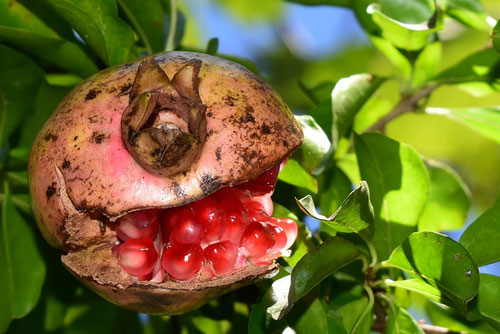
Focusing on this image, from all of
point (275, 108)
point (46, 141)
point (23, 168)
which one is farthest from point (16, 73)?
point (275, 108)

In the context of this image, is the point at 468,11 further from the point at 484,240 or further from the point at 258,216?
the point at 258,216

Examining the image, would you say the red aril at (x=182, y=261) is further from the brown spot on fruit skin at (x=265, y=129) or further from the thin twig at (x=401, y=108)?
the thin twig at (x=401, y=108)

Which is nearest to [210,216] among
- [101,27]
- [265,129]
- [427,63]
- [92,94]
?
[265,129]

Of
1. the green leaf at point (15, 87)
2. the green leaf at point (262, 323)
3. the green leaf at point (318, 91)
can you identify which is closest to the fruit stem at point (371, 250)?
the green leaf at point (262, 323)

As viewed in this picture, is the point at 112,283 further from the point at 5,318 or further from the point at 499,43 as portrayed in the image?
the point at 499,43

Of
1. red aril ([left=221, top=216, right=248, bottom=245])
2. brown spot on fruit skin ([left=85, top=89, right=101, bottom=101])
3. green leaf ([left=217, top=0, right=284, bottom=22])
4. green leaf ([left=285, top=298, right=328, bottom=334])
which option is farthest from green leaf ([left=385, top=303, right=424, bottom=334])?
green leaf ([left=217, top=0, right=284, bottom=22])
